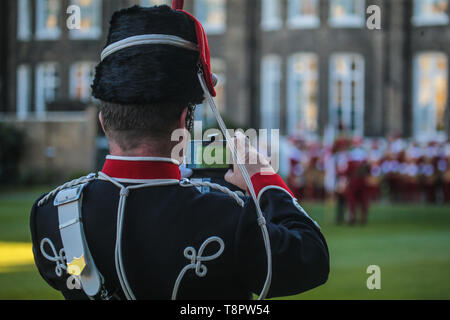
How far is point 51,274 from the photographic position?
6.93 feet

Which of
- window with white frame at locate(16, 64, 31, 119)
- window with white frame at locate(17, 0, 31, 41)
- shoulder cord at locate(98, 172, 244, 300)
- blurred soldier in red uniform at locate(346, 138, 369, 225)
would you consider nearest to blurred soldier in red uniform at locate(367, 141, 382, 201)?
blurred soldier in red uniform at locate(346, 138, 369, 225)

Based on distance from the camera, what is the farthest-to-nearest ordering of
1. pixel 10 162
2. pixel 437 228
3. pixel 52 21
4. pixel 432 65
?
pixel 52 21 < pixel 432 65 < pixel 10 162 < pixel 437 228

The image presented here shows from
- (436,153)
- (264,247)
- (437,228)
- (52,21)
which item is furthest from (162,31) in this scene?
(52,21)

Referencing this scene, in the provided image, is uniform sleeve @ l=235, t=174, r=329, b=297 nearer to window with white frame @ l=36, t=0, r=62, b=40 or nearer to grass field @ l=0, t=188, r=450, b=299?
grass field @ l=0, t=188, r=450, b=299

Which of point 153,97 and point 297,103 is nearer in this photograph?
point 153,97

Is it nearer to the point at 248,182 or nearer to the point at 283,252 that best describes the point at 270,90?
the point at 248,182

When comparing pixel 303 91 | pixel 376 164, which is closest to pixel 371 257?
pixel 376 164

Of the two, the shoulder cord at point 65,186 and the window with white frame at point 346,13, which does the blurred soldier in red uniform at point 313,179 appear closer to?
the window with white frame at point 346,13

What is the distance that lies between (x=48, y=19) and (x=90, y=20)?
6.53 feet

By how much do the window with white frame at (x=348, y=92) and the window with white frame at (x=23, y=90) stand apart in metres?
13.1

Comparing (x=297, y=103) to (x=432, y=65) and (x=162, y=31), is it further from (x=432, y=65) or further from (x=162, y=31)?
(x=162, y=31)

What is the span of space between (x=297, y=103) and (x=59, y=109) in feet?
30.0

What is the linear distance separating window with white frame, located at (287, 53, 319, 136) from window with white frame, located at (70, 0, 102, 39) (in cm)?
831

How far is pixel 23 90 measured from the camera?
3003cm
